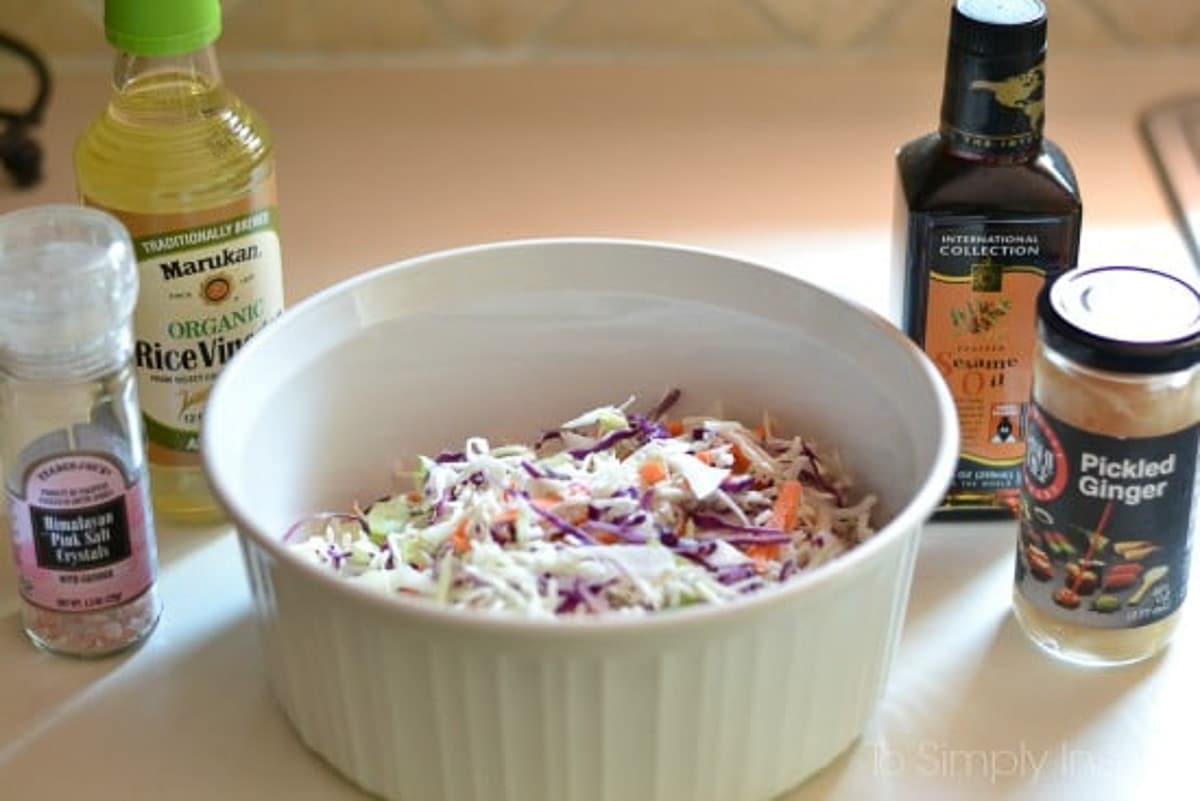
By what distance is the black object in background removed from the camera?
1.26 meters

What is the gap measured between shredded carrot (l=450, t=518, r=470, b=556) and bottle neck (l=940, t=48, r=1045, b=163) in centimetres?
29

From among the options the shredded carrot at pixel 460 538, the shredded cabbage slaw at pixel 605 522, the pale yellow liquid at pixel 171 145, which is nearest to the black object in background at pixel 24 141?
the pale yellow liquid at pixel 171 145

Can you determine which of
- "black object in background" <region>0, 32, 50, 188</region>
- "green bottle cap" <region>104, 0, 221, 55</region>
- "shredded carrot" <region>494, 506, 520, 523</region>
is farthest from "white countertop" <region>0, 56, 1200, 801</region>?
"green bottle cap" <region>104, 0, 221, 55</region>

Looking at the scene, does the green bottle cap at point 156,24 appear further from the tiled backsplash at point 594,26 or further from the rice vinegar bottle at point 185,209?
the tiled backsplash at point 594,26

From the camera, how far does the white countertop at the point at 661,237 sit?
0.83 metres

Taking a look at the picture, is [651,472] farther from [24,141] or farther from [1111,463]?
[24,141]

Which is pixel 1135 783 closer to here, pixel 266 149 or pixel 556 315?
pixel 556 315

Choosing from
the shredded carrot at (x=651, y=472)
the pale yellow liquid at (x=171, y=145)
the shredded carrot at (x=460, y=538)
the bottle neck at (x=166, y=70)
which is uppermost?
the bottle neck at (x=166, y=70)

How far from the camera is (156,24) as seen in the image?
0.88 metres

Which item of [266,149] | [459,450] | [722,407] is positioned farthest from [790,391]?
[266,149]

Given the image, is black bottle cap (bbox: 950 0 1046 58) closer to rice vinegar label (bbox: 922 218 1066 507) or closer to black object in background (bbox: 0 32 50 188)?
rice vinegar label (bbox: 922 218 1066 507)

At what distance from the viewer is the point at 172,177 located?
92 centimetres

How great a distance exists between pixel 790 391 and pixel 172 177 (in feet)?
1.01

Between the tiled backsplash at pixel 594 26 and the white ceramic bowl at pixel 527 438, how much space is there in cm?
45
